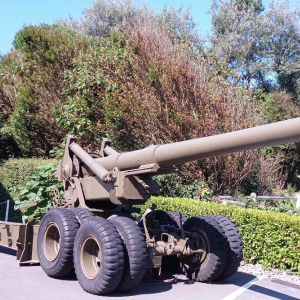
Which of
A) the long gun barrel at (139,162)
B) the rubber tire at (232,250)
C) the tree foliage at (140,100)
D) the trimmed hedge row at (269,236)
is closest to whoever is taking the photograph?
the long gun barrel at (139,162)

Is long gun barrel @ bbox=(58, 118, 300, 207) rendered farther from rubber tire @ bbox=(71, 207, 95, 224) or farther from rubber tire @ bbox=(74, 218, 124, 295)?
rubber tire @ bbox=(74, 218, 124, 295)

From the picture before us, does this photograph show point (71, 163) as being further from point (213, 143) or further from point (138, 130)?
point (138, 130)


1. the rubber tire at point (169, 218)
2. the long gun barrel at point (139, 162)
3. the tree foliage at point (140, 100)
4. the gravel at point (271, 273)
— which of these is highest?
the tree foliage at point (140, 100)

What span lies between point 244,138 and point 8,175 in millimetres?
12121

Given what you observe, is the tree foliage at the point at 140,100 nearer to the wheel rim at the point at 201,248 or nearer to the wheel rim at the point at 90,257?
the wheel rim at the point at 201,248

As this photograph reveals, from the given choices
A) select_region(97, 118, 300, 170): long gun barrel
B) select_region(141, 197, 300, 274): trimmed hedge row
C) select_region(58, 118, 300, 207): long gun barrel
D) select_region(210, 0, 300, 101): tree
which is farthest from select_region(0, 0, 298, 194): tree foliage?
select_region(210, 0, 300, 101): tree

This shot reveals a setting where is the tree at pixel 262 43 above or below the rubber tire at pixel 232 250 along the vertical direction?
above

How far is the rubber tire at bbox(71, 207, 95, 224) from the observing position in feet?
21.8

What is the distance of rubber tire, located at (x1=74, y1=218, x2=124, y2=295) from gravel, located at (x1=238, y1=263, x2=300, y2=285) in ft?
10.4

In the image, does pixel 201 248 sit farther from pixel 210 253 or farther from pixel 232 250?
pixel 232 250

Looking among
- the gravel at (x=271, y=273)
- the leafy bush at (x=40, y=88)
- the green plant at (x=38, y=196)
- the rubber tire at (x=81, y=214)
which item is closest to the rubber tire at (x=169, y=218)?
the rubber tire at (x=81, y=214)

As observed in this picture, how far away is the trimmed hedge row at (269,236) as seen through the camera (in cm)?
764

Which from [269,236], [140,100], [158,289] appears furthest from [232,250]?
[140,100]

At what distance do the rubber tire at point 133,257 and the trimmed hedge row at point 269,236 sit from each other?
3.10 metres
